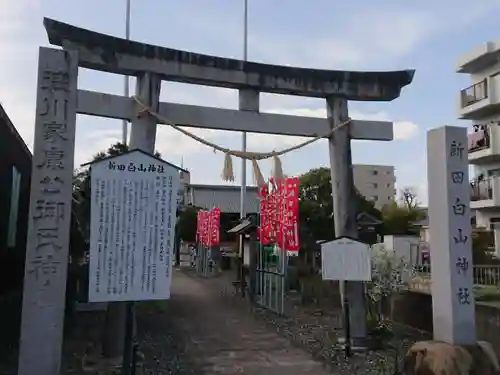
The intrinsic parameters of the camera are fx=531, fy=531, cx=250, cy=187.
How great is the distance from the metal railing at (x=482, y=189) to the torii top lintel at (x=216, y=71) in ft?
54.5

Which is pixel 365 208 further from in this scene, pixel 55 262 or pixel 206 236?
pixel 55 262

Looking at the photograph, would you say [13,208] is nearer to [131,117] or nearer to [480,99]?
[131,117]

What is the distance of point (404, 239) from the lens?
18.1m

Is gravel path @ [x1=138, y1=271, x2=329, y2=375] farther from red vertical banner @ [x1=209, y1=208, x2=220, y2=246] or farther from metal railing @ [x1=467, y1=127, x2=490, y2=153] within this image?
metal railing @ [x1=467, y1=127, x2=490, y2=153]

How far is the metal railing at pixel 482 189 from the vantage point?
2397 centimetres

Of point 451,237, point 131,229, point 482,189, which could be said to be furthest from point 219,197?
point 131,229

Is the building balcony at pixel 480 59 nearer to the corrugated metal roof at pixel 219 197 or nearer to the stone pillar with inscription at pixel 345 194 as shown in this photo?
the stone pillar with inscription at pixel 345 194

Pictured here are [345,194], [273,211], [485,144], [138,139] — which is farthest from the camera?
[485,144]

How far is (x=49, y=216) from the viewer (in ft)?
18.3

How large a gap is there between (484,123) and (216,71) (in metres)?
21.8

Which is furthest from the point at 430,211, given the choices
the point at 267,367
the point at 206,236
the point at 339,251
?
Answer: the point at 206,236

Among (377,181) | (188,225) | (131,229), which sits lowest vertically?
(131,229)

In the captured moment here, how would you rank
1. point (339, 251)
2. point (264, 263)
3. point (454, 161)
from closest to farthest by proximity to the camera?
point (454, 161)
point (339, 251)
point (264, 263)

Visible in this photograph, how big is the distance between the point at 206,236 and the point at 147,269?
19645 millimetres
